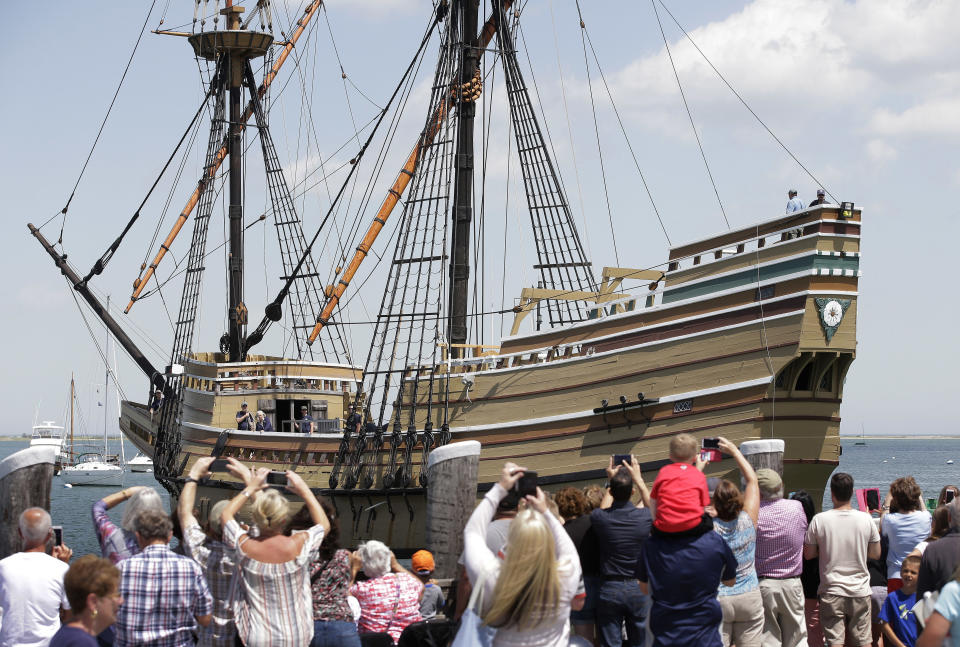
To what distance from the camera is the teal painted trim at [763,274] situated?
1819 cm

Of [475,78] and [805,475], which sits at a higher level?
[475,78]

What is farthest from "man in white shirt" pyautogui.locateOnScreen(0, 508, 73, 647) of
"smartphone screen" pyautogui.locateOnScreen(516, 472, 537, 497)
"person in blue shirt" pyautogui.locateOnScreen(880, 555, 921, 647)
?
"person in blue shirt" pyautogui.locateOnScreen(880, 555, 921, 647)

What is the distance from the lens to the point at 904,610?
25.9 ft

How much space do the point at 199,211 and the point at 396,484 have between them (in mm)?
15244

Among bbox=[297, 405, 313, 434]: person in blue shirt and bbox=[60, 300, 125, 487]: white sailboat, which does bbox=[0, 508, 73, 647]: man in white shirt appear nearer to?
bbox=[297, 405, 313, 434]: person in blue shirt

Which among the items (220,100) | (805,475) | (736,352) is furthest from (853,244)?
(220,100)

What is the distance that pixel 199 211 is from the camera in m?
35.2

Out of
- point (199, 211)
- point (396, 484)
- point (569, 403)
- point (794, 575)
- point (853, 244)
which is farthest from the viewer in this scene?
point (199, 211)

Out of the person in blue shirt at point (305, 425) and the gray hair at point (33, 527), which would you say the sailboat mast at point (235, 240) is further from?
the gray hair at point (33, 527)

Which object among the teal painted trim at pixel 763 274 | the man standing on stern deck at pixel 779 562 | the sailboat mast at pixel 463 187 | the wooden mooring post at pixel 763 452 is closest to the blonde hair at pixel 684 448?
the man standing on stern deck at pixel 779 562

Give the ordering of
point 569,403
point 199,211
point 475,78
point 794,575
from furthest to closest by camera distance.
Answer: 1. point 199,211
2. point 475,78
3. point 569,403
4. point 794,575

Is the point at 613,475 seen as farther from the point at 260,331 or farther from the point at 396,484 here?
the point at 260,331

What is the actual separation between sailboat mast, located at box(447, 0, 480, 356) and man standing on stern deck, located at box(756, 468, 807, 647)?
52.2 feet

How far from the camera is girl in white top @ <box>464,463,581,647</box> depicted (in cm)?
551
